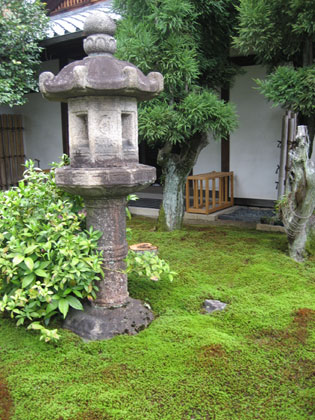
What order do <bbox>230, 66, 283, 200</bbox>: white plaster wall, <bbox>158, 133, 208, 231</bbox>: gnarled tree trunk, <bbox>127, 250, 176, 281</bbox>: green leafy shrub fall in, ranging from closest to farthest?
<bbox>127, 250, 176, 281</bbox>: green leafy shrub, <bbox>158, 133, 208, 231</bbox>: gnarled tree trunk, <bbox>230, 66, 283, 200</bbox>: white plaster wall

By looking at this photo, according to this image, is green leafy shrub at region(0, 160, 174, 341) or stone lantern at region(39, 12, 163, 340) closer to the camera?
stone lantern at region(39, 12, 163, 340)

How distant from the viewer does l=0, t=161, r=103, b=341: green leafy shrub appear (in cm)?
341

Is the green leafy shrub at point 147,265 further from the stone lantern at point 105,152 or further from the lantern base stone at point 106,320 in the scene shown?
the lantern base stone at point 106,320

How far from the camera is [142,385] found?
2896mm

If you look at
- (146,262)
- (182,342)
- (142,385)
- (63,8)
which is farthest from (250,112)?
(63,8)

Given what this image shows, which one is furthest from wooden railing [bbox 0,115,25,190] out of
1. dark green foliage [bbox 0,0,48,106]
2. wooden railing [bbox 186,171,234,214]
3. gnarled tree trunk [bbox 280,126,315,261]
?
gnarled tree trunk [bbox 280,126,315,261]

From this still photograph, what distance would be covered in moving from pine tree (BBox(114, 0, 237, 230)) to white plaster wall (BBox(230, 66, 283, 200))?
6.34 feet

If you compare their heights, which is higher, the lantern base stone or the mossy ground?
the lantern base stone

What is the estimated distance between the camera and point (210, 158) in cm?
924

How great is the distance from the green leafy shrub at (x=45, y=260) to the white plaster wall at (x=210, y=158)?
5.69 m

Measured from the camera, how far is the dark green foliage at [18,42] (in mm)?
7875

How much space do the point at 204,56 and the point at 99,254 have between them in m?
4.27

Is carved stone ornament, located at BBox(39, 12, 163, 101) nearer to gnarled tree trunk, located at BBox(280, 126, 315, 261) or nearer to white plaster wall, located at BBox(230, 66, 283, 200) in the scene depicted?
gnarled tree trunk, located at BBox(280, 126, 315, 261)

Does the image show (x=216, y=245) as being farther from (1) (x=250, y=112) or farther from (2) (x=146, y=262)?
(1) (x=250, y=112)
